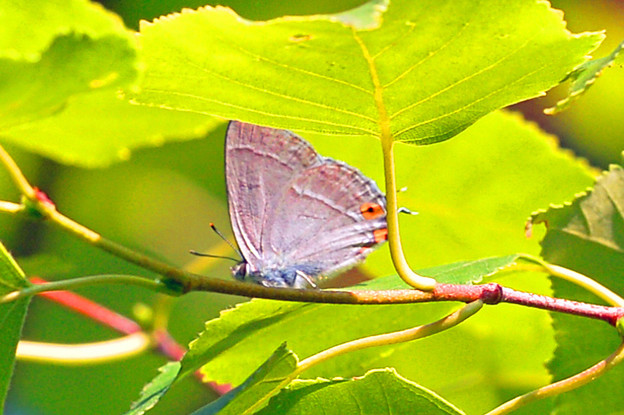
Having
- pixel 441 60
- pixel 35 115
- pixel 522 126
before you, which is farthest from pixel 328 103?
pixel 522 126

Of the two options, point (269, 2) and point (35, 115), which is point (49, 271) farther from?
point (269, 2)

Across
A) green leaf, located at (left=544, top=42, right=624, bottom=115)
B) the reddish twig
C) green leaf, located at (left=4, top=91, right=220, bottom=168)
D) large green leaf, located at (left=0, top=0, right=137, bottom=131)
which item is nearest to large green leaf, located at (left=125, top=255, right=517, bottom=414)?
green leaf, located at (left=544, top=42, right=624, bottom=115)

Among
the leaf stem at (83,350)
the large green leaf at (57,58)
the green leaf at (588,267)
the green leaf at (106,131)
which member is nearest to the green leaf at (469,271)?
the green leaf at (588,267)

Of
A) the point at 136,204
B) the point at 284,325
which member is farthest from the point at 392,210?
the point at 136,204

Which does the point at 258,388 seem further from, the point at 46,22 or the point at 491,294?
the point at 46,22

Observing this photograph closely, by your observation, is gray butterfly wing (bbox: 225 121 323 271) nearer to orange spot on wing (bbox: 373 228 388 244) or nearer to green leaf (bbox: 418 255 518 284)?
orange spot on wing (bbox: 373 228 388 244)

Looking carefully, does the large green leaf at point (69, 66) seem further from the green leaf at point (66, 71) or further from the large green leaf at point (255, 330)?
the large green leaf at point (255, 330)

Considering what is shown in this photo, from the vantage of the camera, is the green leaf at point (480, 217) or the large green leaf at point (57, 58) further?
the green leaf at point (480, 217)
